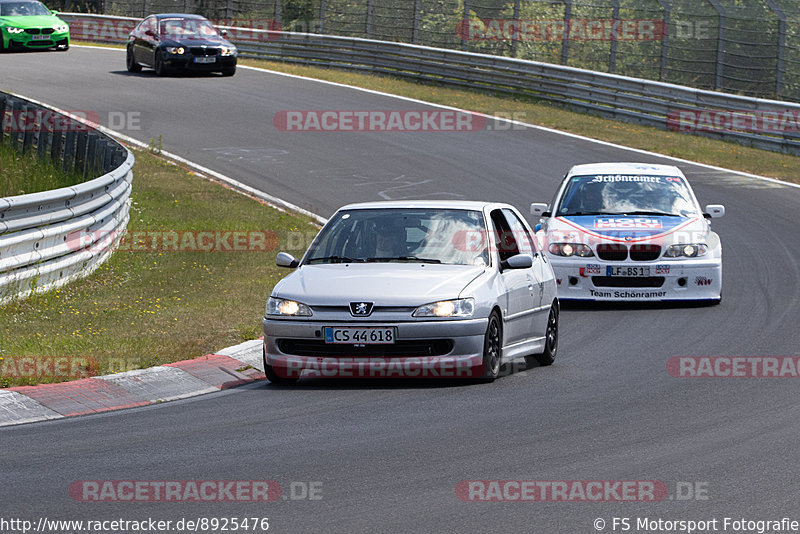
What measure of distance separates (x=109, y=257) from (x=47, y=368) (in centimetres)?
609

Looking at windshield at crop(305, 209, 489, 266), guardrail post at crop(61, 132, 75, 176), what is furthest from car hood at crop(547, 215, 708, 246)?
guardrail post at crop(61, 132, 75, 176)

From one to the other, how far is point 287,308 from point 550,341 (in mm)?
2666

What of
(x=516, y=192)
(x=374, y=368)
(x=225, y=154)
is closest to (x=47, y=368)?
(x=374, y=368)

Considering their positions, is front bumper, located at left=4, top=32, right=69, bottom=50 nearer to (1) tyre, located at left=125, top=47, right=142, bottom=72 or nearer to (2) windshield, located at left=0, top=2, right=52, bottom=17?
(2) windshield, located at left=0, top=2, right=52, bottom=17

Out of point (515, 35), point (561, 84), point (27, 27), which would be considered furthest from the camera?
point (27, 27)

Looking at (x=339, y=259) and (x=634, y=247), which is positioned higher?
(x=339, y=259)

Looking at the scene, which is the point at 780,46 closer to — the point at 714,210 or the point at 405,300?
the point at 714,210

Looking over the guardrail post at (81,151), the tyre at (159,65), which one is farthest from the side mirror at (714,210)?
the tyre at (159,65)

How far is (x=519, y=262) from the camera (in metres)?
10.7

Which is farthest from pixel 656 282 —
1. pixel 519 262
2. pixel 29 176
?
pixel 29 176

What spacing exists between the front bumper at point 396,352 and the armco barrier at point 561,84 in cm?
1909

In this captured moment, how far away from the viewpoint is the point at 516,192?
74.0ft

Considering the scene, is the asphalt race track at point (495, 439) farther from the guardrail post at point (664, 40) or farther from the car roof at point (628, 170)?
the guardrail post at point (664, 40)

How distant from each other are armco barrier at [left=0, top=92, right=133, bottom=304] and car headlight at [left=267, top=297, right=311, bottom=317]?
Answer: 370cm
